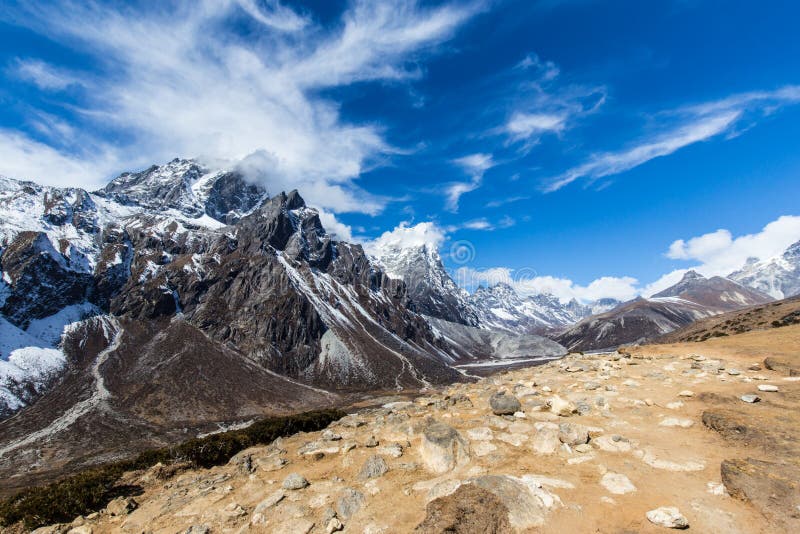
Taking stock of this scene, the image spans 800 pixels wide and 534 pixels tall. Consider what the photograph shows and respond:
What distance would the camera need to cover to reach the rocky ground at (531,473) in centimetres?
945

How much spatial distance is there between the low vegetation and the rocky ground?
111cm

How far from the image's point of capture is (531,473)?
12109 millimetres

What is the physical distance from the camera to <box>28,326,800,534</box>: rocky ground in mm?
9445

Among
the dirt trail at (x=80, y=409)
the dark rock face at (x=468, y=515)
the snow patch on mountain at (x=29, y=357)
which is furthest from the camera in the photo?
the snow patch on mountain at (x=29, y=357)

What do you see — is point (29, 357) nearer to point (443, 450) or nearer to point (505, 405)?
point (505, 405)

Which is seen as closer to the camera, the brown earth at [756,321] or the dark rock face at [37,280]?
the brown earth at [756,321]

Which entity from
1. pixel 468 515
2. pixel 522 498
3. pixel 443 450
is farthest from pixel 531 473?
pixel 468 515

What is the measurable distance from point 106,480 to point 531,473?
17966mm

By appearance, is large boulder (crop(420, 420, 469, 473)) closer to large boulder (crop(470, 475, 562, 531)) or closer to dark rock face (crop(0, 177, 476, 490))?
large boulder (crop(470, 475, 562, 531))

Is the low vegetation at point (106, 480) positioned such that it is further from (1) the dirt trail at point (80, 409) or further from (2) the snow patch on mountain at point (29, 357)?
(2) the snow patch on mountain at point (29, 357)

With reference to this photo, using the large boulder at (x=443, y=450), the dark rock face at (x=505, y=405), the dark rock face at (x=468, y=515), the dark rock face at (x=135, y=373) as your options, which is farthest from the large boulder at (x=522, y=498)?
the dark rock face at (x=135, y=373)

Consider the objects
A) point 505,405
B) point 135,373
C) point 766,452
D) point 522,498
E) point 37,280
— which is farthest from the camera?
point 37,280

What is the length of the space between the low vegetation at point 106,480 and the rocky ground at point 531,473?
43.5 inches

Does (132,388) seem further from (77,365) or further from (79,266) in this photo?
(79,266)
